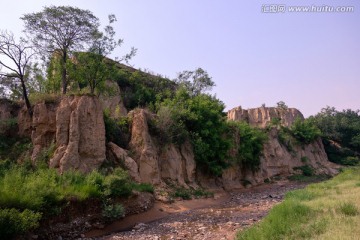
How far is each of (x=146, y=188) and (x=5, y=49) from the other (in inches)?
482

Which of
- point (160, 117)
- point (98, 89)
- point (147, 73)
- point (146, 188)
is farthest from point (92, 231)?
point (147, 73)

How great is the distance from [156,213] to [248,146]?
1883cm

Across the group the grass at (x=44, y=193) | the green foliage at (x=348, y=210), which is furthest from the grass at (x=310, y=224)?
the grass at (x=44, y=193)

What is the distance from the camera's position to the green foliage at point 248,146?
112 ft

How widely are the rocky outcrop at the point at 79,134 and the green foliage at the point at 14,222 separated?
263 inches

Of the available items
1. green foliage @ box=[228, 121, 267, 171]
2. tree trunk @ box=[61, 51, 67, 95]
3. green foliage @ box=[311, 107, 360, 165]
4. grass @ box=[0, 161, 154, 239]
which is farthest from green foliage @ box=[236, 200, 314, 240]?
green foliage @ box=[311, 107, 360, 165]

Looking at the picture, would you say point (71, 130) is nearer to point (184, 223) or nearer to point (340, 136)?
point (184, 223)

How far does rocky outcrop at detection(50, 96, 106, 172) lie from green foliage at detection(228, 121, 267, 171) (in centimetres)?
1647

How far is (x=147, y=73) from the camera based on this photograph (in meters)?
45.2

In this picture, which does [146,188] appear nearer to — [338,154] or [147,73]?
[147,73]

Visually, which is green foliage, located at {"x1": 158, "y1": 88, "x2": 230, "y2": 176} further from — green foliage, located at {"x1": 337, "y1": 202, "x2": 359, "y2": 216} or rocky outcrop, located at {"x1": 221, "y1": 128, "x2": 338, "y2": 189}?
green foliage, located at {"x1": 337, "y1": 202, "x2": 359, "y2": 216}

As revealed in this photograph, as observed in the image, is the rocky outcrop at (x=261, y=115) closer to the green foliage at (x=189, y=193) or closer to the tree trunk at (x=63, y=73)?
the green foliage at (x=189, y=193)

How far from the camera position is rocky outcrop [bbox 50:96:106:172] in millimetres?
18236

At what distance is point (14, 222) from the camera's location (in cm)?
1071
